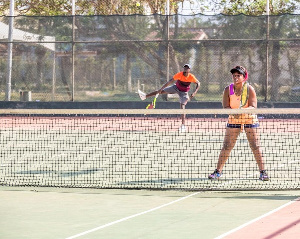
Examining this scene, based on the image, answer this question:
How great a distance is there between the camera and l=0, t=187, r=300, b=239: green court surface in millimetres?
7219

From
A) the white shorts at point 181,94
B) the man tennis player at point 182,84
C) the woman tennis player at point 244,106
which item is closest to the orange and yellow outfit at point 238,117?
the woman tennis player at point 244,106

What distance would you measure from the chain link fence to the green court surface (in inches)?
626

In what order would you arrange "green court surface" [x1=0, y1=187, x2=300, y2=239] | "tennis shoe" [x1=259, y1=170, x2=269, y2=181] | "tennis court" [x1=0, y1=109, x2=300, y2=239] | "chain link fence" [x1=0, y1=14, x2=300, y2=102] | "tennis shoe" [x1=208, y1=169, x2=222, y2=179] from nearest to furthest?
"green court surface" [x1=0, y1=187, x2=300, y2=239], "tennis court" [x1=0, y1=109, x2=300, y2=239], "tennis shoe" [x1=259, y1=170, x2=269, y2=181], "tennis shoe" [x1=208, y1=169, x2=222, y2=179], "chain link fence" [x1=0, y1=14, x2=300, y2=102]

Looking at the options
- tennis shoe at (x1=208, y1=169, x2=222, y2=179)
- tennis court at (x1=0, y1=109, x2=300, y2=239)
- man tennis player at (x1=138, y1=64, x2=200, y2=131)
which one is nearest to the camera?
tennis court at (x1=0, y1=109, x2=300, y2=239)

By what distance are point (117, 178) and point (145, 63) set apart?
15.1m

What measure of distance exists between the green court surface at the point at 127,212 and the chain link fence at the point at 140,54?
52.1ft

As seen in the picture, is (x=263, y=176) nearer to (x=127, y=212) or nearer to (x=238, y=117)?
(x=238, y=117)

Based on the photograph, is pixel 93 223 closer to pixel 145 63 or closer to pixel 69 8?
pixel 145 63

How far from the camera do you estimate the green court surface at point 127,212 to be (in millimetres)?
7219

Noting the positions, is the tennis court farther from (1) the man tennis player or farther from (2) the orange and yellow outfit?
(1) the man tennis player

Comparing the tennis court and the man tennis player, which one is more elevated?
the man tennis player

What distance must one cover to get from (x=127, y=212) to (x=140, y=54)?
17.9 m

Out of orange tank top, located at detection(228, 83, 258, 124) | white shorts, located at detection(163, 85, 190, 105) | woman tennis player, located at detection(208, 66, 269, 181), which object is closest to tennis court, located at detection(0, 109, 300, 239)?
woman tennis player, located at detection(208, 66, 269, 181)

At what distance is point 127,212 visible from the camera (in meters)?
8.28
